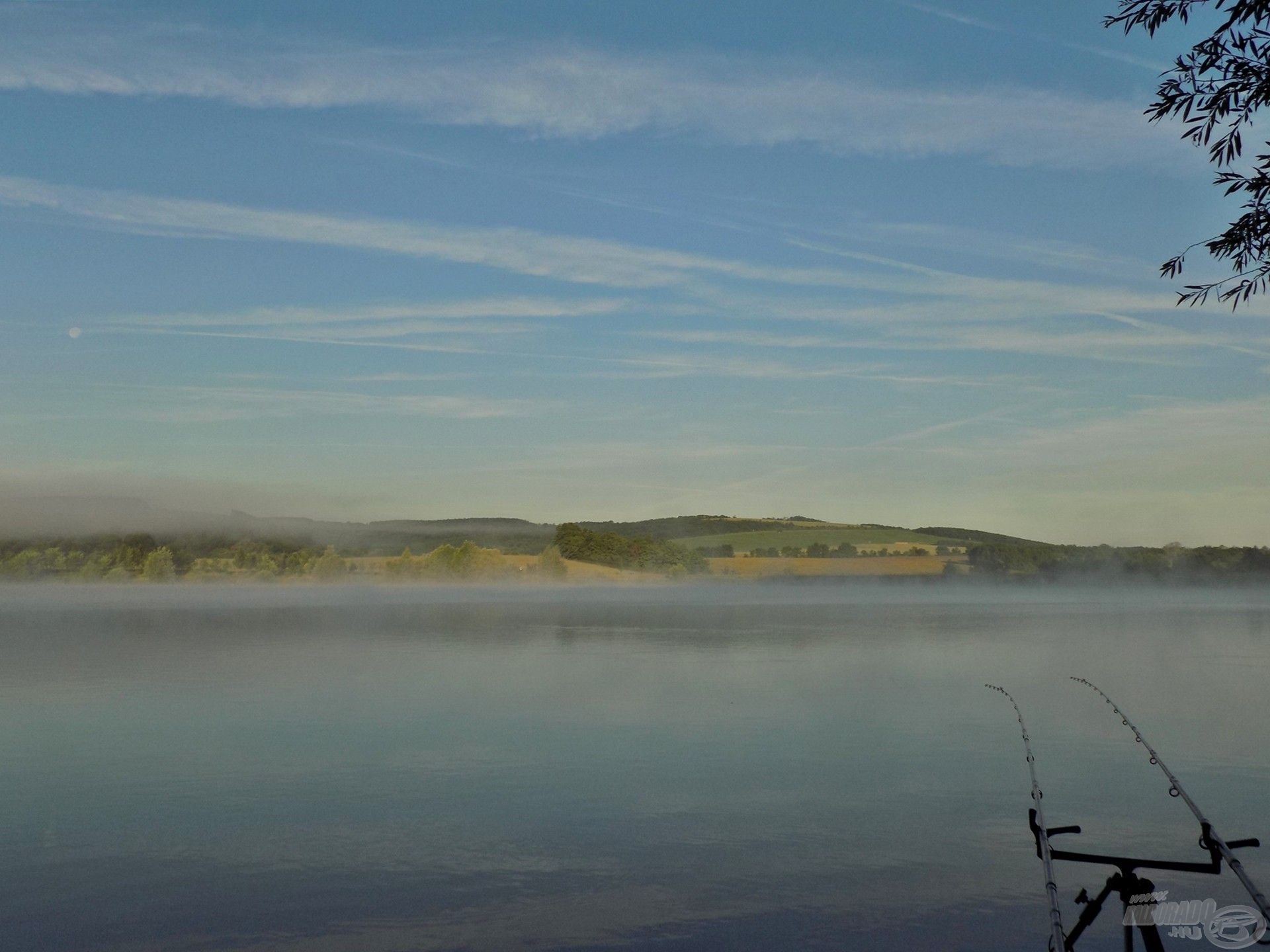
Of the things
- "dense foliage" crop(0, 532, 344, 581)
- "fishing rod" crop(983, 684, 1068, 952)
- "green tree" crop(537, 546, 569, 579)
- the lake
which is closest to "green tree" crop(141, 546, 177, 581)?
"dense foliage" crop(0, 532, 344, 581)

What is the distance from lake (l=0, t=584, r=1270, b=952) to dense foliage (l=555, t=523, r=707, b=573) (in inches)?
5092

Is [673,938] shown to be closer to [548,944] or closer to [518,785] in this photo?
[548,944]

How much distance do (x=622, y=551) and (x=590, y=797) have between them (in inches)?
6336

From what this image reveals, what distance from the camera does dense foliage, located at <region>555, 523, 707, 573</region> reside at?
165m

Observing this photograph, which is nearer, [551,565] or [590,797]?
[590,797]

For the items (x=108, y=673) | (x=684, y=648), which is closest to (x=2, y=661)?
(x=108, y=673)

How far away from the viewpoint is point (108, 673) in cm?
3069

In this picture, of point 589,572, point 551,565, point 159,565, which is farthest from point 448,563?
point 159,565

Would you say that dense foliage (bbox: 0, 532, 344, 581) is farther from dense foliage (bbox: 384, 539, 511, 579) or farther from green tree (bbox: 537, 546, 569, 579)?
green tree (bbox: 537, 546, 569, 579)

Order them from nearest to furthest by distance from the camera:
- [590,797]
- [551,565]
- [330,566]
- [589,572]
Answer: [590,797], [551,565], [589,572], [330,566]

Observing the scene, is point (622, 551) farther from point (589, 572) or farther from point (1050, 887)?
point (1050, 887)

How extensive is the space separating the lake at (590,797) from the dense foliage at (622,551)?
129341 mm

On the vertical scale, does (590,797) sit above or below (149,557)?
below

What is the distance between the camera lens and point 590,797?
14.6 meters
